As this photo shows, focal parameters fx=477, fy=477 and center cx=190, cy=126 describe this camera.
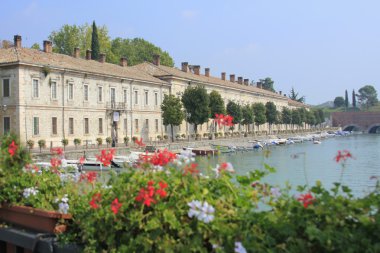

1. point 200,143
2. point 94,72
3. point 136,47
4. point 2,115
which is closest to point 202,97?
point 200,143

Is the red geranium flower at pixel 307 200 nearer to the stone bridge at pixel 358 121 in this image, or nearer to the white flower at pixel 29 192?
the white flower at pixel 29 192

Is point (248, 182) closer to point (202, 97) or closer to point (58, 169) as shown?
point (58, 169)

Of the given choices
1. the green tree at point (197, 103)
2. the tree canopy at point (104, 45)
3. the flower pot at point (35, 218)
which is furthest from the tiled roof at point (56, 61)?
the flower pot at point (35, 218)

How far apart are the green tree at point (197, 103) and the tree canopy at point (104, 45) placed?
1818cm

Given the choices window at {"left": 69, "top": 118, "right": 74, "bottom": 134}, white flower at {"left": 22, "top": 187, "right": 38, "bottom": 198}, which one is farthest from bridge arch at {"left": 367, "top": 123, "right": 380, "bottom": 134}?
white flower at {"left": 22, "top": 187, "right": 38, "bottom": 198}

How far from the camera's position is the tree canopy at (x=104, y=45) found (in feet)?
227

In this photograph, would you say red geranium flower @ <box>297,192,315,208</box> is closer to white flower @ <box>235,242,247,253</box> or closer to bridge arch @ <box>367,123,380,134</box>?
white flower @ <box>235,242,247,253</box>

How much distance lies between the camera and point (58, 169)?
5.83m

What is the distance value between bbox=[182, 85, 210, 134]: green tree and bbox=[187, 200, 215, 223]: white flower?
52862 millimetres

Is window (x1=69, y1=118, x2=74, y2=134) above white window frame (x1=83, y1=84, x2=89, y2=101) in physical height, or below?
below

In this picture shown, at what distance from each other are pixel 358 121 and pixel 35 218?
14696 cm

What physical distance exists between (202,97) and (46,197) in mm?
51391

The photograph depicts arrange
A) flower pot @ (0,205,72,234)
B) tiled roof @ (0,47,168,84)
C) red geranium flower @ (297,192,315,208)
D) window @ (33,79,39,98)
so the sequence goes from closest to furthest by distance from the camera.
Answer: red geranium flower @ (297,192,315,208)
flower pot @ (0,205,72,234)
tiled roof @ (0,47,168,84)
window @ (33,79,39,98)

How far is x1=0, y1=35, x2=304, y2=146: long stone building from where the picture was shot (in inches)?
1448
